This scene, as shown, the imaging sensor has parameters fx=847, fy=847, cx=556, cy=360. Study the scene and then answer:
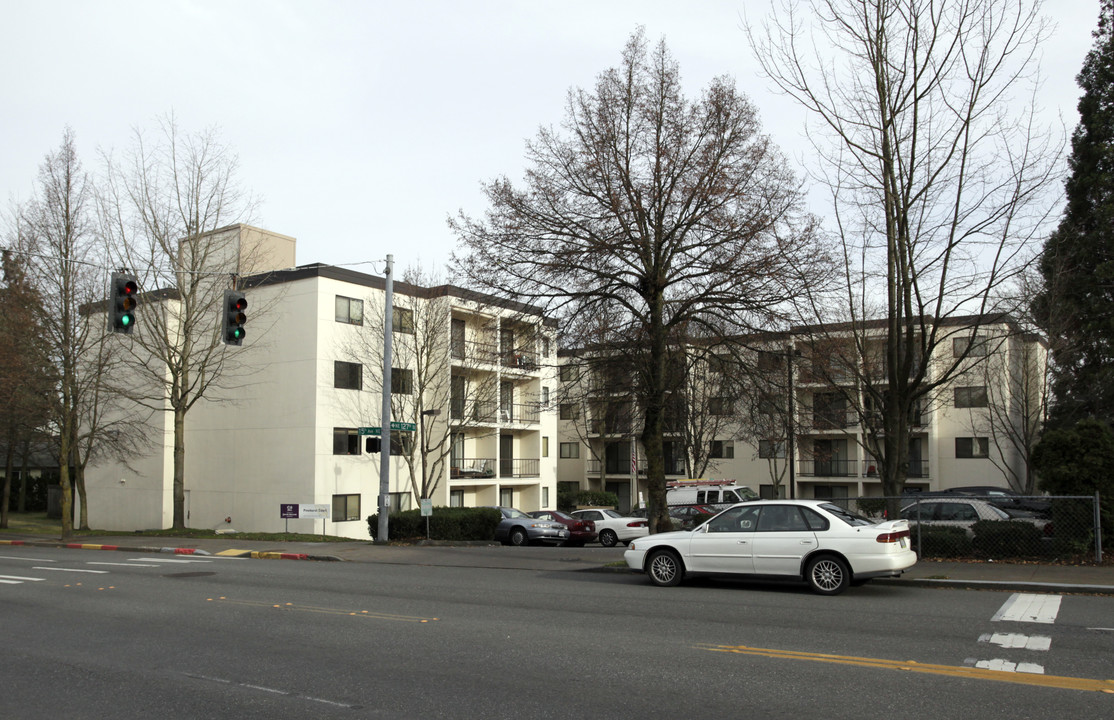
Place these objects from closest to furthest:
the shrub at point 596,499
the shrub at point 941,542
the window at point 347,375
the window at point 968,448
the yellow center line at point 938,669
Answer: the yellow center line at point 938,669, the shrub at point 941,542, the window at point 347,375, the window at point 968,448, the shrub at point 596,499

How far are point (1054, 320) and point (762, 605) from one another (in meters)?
17.4

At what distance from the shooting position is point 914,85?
53.4ft

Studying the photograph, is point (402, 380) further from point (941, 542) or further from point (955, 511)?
point (941, 542)

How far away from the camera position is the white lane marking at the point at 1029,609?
10508 mm

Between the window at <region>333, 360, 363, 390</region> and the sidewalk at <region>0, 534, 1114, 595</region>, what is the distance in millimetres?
8448

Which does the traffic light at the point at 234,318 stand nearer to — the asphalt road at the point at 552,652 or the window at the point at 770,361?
the asphalt road at the point at 552,652

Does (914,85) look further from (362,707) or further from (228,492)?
(228,492)

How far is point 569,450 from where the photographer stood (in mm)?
59125

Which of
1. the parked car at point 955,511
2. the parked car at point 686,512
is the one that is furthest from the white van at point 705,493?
the parked car at point 955,511

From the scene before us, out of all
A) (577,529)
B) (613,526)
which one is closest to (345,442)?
(577,529)

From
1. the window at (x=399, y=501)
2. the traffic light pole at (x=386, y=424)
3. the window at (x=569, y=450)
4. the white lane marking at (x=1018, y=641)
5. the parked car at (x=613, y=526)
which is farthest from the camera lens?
the window at (x=569, y=450)

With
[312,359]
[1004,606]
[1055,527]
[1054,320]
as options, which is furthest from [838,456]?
[1004,606]

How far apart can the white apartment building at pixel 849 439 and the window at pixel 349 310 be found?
32.8 feet

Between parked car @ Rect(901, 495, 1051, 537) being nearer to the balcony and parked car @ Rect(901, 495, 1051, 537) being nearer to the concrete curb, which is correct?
the concrete curb
